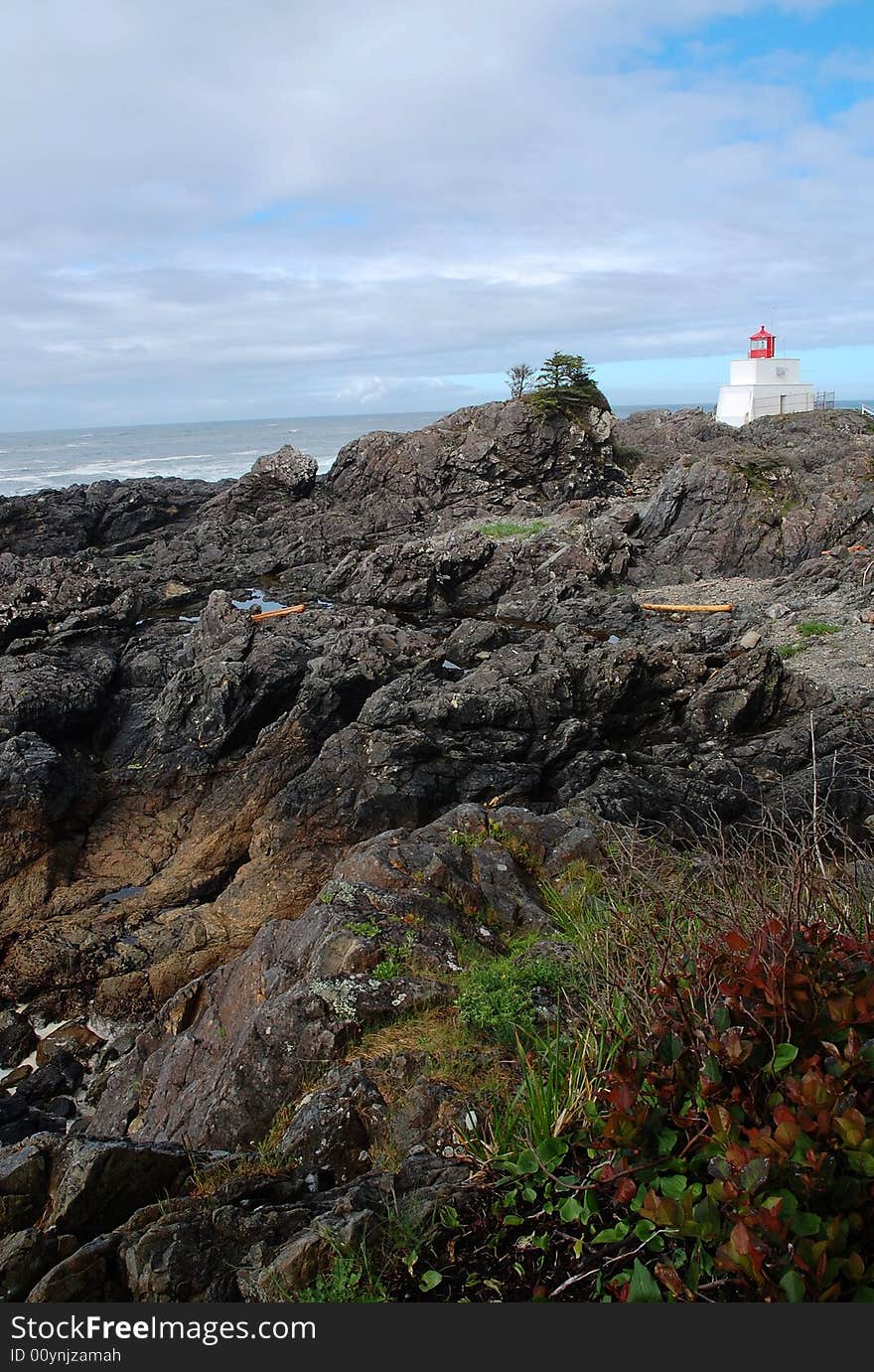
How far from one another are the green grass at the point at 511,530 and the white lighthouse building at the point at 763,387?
22590 millimetres

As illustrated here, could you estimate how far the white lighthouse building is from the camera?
153 ft

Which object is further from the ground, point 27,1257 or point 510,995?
point 510,995

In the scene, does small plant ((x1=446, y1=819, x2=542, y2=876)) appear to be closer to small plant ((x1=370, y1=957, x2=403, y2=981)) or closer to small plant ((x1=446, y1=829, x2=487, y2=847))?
small plant ((x1=446, y1=829, x2=487, y2=847))

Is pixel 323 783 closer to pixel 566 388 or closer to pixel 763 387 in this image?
pixel 566 388

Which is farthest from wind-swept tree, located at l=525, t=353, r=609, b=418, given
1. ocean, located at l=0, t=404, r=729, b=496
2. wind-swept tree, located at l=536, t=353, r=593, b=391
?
ocean, located at l=0, t=404, r=729, b=496

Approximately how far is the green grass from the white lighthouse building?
74.1ft

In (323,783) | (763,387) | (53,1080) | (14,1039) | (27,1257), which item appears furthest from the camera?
(763,387)

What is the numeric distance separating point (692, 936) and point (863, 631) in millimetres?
15708

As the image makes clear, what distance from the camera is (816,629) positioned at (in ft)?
58.5

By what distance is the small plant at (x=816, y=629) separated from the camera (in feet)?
57.9

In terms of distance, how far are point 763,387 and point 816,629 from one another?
111 ft

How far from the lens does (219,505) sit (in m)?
33.2

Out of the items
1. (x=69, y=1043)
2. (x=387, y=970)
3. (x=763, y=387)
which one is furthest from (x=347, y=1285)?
(x=763, y=387)

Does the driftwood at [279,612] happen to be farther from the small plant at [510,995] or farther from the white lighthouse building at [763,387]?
the white lighthouse building at [763,387]
